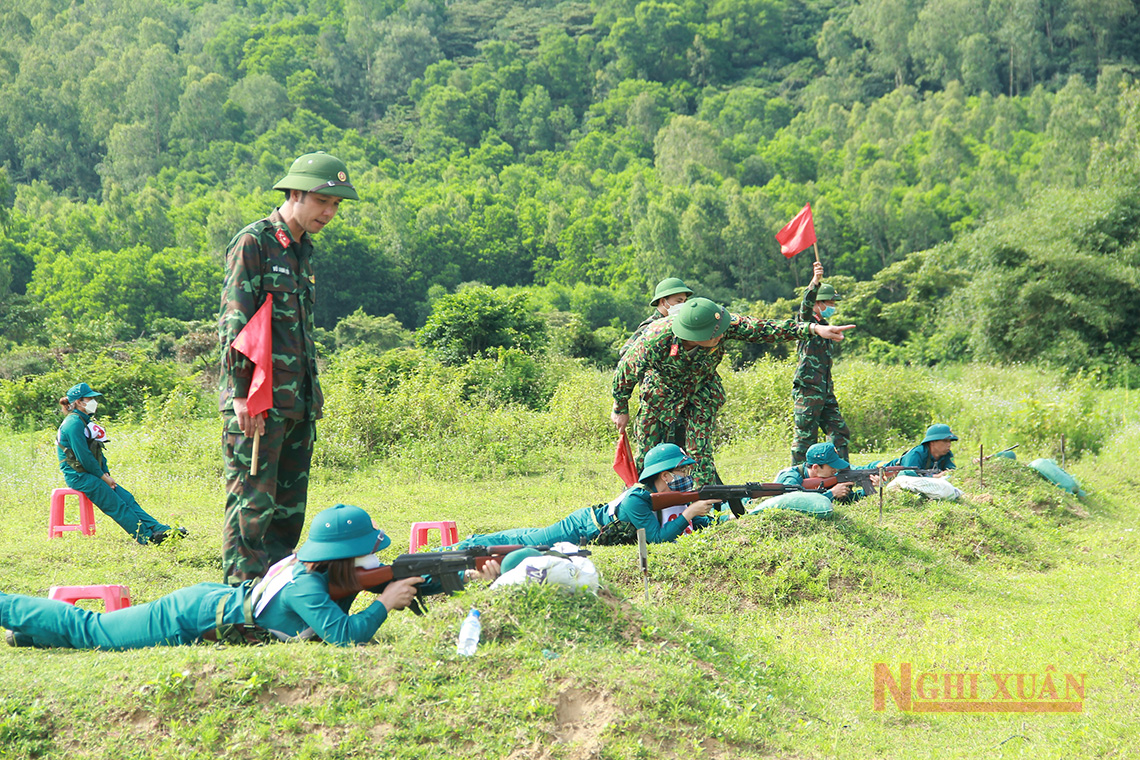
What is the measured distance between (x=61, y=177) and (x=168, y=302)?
37.8 m

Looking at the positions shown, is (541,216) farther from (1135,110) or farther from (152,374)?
(152,374)

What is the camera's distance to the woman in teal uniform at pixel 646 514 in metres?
6.57

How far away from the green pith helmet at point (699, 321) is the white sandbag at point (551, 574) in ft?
9.51

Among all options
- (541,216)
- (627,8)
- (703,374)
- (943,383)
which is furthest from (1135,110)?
(627,8)

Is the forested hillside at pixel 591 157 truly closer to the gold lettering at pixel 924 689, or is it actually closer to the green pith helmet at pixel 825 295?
the green pith helmet at pixel 825 295

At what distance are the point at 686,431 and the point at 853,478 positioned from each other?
6.05ft

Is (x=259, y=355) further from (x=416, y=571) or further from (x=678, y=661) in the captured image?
(x=678, y=661)

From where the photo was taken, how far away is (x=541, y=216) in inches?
2709

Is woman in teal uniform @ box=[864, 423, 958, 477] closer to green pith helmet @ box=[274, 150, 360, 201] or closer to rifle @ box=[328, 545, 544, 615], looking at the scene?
rifle @ box=[328, 545, 544, 615]

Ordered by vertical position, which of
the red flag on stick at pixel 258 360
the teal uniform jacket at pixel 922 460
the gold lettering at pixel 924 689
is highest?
the red flag on stick at pixel 258 360

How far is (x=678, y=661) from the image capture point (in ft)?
14.5

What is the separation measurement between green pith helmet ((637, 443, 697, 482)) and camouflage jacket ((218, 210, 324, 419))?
2.31 m

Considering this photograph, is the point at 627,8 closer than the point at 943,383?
No

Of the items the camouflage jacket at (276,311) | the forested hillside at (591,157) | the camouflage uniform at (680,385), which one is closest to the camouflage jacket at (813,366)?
the camouflage uniform at (680,385)
